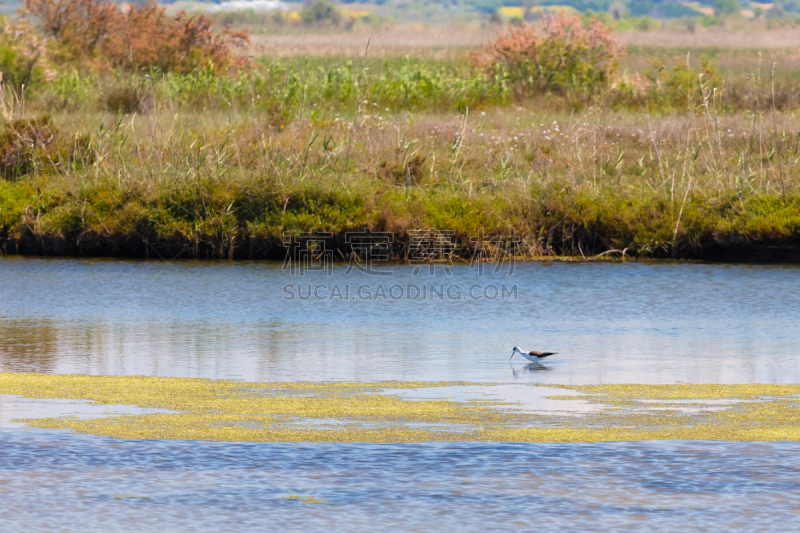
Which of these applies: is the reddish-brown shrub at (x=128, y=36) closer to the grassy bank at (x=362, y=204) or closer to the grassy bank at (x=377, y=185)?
the grassy bank at (x=377, y=185)

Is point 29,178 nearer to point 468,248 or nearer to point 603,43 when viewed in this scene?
point 468,248

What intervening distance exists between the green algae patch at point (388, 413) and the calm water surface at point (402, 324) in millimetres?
582

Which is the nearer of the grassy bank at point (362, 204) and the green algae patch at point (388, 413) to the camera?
the green algae patch at point (388, 413)

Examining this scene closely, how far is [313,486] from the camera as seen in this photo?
6.59m

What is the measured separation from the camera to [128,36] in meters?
37.5

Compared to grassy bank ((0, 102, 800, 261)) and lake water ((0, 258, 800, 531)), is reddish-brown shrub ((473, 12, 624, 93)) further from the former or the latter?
lake water ((0, 258, 800, 531))

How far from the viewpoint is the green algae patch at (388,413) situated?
7.79m

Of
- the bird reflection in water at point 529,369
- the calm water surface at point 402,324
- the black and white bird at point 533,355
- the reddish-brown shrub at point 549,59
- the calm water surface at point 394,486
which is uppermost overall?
the reddish-brown shrub at point 549,59

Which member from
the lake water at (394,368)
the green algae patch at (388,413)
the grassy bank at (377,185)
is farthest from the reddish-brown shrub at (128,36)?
the green algae patch at (388,413)

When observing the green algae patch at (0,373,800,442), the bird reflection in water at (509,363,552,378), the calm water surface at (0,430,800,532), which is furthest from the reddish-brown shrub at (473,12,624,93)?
the calm water surface at (0,430,800,532)

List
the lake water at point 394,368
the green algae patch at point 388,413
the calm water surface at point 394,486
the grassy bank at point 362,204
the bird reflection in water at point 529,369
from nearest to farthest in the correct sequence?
the calm water surface at point 394,486
the lake water at point 394,368
the green algae patch at point 388,413
the bird reflection in water at point 529,369
the grassy bank at point 362,204

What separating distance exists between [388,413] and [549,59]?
91.8 ft

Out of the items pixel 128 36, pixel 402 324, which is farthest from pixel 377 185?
pixel 128 36

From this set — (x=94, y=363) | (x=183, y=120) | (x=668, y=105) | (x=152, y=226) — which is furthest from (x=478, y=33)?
(x=94, y=363)
